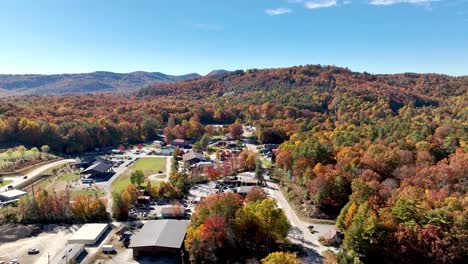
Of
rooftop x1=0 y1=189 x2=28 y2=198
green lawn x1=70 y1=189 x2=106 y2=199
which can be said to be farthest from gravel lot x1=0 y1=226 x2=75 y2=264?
rooftop x1=0 y1=189 x2=28 y2=198

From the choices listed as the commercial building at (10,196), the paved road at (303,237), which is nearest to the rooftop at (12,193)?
the commercial building at (10,196)

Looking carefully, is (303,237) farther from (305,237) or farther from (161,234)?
(161,234)

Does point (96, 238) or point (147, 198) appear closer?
point (96, 238)

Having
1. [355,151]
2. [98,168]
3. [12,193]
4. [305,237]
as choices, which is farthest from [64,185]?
[355,151]

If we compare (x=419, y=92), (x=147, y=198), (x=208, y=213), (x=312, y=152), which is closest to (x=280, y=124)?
(x=312, y=152)

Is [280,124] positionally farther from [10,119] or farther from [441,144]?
[10,119]
